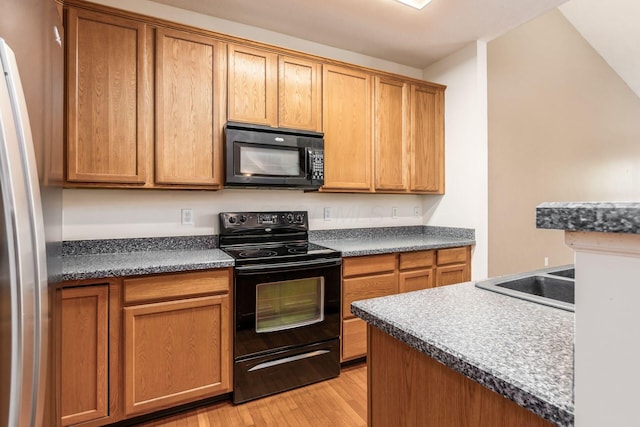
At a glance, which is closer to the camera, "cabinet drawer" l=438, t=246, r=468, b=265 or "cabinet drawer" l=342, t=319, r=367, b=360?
"cabinet drawer" l=342, t=319, r=367, b=360

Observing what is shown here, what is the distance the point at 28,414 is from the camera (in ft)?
2.67

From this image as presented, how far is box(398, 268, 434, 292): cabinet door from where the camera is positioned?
2.63m

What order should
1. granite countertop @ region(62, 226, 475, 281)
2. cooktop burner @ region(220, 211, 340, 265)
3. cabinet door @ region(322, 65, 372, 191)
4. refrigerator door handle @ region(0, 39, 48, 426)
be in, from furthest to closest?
cabinet door @ region(322, 65, 372, 191), cooktop burner @ region(220, 211, 340, 265), granite countertop @ region(62, 226, 475, 281), refrigerator door handle @ region(0, 39, 48, 426)

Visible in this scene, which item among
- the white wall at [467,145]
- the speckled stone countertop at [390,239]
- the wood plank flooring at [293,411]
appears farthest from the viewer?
the white wall at [467,145]

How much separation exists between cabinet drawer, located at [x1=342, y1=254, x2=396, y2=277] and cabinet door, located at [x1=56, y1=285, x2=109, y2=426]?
1.47 m

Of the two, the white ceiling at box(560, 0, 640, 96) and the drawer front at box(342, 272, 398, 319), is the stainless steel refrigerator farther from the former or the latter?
the white ceiling at box(560, 0, 640, 96)

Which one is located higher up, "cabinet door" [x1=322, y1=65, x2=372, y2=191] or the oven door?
"cabinet door" [x1=322, y1=65, x2=372, y2=191]

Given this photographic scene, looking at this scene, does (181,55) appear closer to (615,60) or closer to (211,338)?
(211,338)

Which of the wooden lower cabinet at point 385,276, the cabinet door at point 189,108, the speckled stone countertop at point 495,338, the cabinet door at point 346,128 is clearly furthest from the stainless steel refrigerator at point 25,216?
the cabinet door at point 346,128

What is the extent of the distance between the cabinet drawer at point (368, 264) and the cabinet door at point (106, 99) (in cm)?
147

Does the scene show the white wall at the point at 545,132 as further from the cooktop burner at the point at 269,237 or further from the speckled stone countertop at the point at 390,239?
the cooktop burner at the point at 269,237

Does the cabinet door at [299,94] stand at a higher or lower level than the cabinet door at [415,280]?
higher

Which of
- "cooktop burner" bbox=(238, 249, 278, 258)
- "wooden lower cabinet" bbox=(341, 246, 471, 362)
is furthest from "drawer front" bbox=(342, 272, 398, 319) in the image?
"cooktop burner" bbox=(238, 249, 278, 258)

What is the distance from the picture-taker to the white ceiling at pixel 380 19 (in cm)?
239
